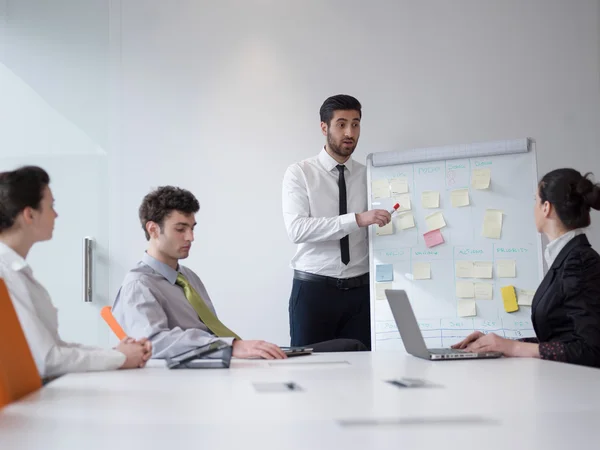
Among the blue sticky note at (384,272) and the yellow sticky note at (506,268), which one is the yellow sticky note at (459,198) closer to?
the yellow sticky note at (506,268)

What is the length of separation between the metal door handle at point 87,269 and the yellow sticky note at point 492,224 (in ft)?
7.81

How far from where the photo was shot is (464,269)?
3424mm

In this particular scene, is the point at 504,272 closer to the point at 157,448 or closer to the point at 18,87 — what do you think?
the point at 157,448

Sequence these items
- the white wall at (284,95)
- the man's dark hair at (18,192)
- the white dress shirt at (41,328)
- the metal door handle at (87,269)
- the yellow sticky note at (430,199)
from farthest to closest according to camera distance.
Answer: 1. the metal door handle at (87,269)
2. the white wall at (284,95)
3. the yellow sticky note at (430,199)
4. the man's dark hair at (18,192)
5. the white dress shirt at (41,328)

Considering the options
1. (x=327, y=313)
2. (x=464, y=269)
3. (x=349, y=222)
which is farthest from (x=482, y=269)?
(x=327, y=313)

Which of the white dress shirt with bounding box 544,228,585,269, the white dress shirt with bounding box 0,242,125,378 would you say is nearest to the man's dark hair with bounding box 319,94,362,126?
the white dress shirt with bounding box 544,228,585,269

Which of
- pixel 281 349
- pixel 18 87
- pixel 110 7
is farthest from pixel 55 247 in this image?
pixel 281 349

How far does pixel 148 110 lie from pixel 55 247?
1.04 meters

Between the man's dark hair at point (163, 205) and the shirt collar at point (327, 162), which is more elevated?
the shirt collar at point (327, 162)

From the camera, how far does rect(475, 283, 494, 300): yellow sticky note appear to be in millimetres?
3367

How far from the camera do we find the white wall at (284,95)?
3959 mm

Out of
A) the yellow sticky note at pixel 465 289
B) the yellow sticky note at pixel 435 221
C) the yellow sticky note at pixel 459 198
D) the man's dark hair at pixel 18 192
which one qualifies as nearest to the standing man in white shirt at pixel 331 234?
the yellow sticky note at pixel 435 221

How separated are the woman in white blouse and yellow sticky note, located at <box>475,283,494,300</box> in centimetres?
198

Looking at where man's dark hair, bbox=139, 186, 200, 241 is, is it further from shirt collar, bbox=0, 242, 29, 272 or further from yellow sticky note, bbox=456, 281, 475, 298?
yellow sticky note, bbox=456, 281, 475, 298
